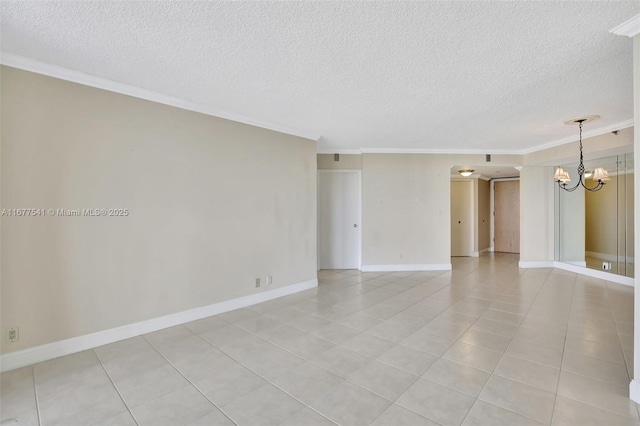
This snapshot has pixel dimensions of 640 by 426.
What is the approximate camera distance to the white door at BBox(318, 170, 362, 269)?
6.46 metres

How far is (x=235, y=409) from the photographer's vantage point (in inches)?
76.5

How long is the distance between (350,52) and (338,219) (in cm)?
437

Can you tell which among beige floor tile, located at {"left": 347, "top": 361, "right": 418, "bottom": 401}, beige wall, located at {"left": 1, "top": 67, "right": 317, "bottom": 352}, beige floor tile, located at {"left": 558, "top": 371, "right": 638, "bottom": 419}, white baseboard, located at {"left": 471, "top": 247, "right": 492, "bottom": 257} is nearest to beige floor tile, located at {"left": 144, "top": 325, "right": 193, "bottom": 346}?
beige wall, located at {"left": 1, "top": 67, "right": 317, "bottom": 352}

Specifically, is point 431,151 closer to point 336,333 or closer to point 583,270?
point 583,270

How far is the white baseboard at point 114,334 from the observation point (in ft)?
8.12

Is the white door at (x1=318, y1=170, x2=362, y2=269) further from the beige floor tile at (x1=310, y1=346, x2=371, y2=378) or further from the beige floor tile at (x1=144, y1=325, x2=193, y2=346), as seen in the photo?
the beige floor tile at (x1=310, y1=346, x2=371, y2=378)

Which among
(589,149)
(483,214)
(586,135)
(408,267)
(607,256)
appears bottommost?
(408,267)

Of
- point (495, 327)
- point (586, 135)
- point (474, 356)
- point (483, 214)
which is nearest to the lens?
point (474, 356)

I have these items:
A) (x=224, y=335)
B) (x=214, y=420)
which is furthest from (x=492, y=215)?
(x=214, y=420)

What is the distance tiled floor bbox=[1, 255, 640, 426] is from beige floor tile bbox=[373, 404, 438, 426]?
0.01 m

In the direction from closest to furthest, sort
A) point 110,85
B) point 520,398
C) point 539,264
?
point 520,398 < point 110,85 < point 539,264

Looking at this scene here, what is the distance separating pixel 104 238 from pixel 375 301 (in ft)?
11.0

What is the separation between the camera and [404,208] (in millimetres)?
6262

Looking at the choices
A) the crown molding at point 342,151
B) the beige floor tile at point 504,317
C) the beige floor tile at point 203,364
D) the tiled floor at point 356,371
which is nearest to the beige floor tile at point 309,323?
the tiled floor at point 356,371
